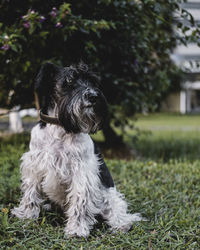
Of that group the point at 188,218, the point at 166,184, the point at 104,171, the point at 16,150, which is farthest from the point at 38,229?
the point at 16,150

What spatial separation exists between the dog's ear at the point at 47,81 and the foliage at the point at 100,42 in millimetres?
929

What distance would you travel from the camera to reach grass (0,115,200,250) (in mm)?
2721

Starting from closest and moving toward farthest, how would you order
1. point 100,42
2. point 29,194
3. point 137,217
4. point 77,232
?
1. point 77,232
2. point 29,194
3. point 137,217
4. point 100,42

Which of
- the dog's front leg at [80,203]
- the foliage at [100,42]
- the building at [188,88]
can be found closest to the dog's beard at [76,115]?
the dog's front leg at [80,203]

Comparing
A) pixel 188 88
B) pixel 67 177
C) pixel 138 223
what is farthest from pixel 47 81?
pixel 188 88

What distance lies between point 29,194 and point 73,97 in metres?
0.99

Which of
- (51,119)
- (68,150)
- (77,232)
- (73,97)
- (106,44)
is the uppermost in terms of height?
(106,44)

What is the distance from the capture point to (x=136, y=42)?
5500 millimetres

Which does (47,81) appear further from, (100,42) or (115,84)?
(115,84)

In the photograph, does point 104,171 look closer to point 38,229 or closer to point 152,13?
point 38,229

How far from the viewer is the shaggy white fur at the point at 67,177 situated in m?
2.83

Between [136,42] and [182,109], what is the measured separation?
2104 cm

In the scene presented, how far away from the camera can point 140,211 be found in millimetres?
3529

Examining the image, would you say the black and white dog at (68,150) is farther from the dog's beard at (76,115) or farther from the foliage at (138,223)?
the foliage at (138,223)
